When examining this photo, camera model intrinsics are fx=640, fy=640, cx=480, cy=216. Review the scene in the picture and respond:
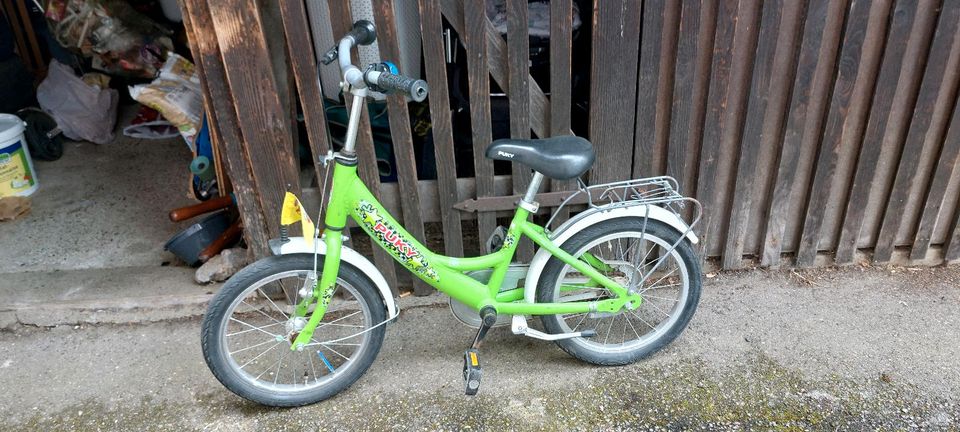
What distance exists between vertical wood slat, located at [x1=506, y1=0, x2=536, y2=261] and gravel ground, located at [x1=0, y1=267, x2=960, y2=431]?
0.78 metres

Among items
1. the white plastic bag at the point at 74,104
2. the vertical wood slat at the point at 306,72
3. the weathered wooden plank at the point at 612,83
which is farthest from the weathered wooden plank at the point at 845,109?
the white plastic bag at the point at 74,104

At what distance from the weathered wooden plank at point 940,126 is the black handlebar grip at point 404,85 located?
89.0 inches

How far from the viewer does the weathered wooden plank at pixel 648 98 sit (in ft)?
8.40

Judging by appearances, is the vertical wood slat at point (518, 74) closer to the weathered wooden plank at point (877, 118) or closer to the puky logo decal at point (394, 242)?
the puky logo decal at point (394, 242)

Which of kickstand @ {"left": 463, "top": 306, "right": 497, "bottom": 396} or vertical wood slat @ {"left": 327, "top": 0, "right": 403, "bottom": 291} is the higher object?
vertical wood slat @ {"left": 327, "top": 0, "right": 403, "bottom": 291}

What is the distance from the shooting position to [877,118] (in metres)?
2.90

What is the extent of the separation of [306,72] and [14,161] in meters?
2.65

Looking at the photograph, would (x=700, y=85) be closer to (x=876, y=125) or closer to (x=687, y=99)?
(x=687, y=99)

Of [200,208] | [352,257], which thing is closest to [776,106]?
[352,257]

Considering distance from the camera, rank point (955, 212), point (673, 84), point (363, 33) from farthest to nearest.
→ point (955, 212) < point (673, 84) < point (363, 33)

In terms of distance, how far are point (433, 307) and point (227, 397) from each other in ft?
3.33

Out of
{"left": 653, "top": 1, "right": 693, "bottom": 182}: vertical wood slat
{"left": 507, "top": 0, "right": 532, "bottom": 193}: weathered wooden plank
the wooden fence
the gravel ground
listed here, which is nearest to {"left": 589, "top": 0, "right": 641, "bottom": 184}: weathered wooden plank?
the wooden fence

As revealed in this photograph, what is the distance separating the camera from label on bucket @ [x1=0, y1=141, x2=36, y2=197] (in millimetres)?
3922

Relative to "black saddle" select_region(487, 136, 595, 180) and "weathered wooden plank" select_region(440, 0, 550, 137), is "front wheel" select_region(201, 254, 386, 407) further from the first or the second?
"weathered wooden plank" select_region(440, 0, 550, 137)
